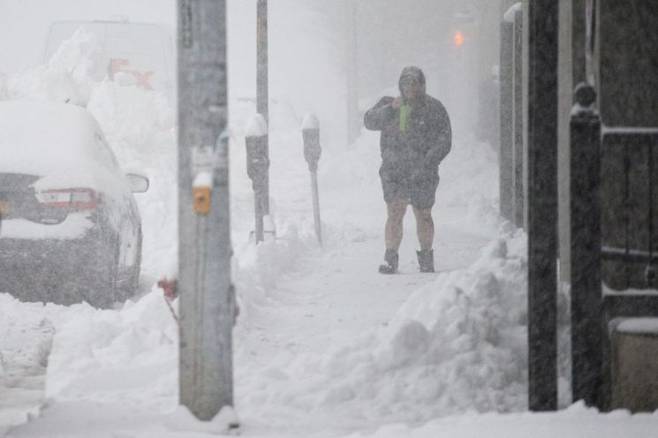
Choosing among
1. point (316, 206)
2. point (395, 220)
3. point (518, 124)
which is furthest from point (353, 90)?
point (395, 220)

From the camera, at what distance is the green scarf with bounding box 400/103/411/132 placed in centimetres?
1003

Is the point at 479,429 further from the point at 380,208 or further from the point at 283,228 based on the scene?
the point at 380,208

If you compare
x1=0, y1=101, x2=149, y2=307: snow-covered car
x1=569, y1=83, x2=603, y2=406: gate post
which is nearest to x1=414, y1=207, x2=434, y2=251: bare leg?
x1=0, y1=101, x2=149, y2=307: snow-covered car

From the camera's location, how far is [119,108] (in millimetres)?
19844

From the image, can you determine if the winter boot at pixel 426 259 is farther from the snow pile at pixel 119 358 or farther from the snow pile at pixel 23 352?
the snow pile at pixel 23 352

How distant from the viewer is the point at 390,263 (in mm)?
10383

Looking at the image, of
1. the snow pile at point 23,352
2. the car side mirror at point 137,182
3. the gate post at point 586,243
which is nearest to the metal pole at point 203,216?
the snow pile at point 23,352

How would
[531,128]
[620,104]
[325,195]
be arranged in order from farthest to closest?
[325,195] < [620,104] < [531,128]

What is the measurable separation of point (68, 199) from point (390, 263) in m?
3.20

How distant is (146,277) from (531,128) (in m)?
6.37

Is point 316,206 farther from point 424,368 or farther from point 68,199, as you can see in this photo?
point 424,368

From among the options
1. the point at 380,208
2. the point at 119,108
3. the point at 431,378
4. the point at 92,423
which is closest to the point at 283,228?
the point at 380,208

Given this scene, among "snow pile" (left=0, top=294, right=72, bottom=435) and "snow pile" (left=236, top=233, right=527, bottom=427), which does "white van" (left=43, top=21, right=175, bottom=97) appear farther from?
"snow pile" (left=236, top=233, right=527, bottom=427)

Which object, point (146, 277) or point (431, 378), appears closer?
point (431, 378)
